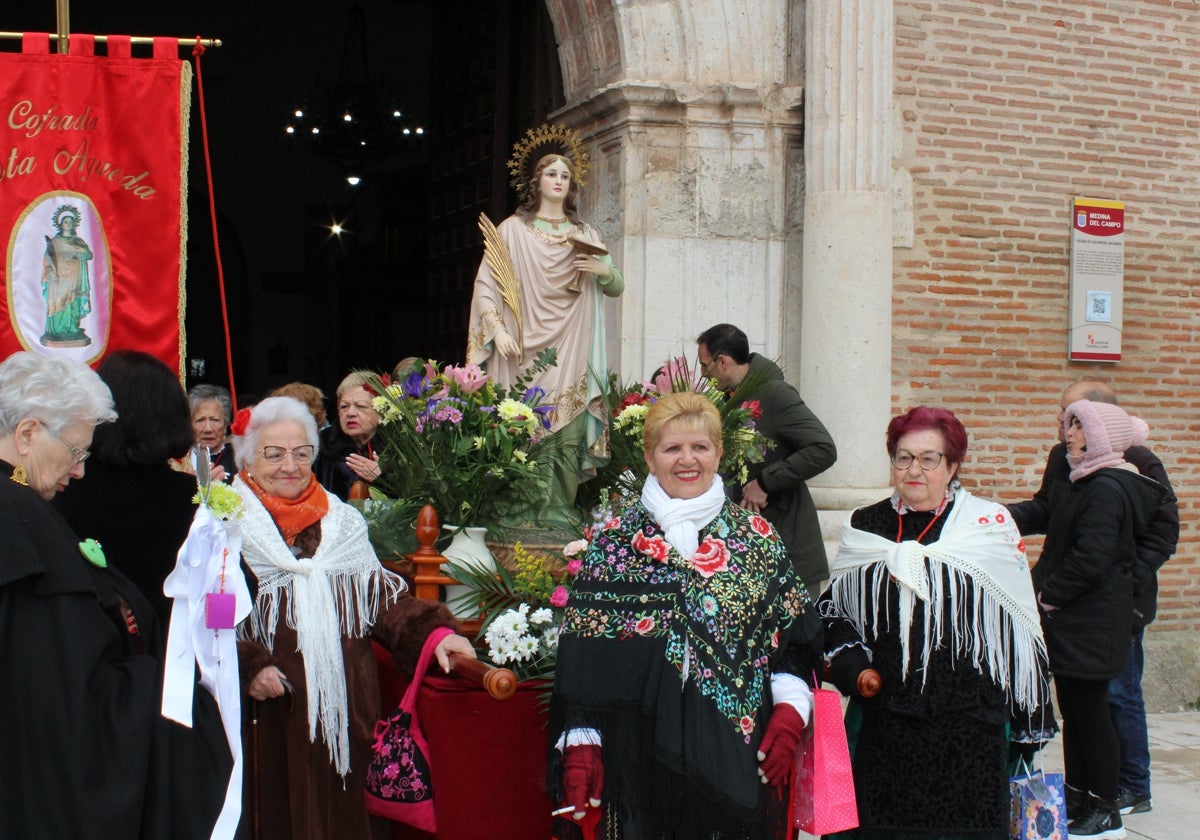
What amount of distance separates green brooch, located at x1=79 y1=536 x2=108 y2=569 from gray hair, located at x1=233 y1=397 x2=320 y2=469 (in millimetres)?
1018

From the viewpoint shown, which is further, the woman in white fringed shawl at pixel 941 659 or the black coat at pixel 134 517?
the woman in white fringed shawl at pixel 941 659

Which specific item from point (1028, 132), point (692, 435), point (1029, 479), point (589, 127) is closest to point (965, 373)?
point (1029, 479)

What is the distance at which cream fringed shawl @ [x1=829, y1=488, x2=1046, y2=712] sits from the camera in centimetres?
392

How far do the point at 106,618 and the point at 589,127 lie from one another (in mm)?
5742

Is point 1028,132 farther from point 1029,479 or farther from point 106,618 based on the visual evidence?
point 106,618

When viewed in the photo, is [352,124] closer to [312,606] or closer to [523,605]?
[523,605]

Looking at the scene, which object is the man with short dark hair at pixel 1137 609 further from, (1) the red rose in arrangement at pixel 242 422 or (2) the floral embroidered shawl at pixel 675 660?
(1) the red rose in arrangement at pixel 242 422

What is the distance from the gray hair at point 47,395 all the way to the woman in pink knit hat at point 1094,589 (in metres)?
3.96

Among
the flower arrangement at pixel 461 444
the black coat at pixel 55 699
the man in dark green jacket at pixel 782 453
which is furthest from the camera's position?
the man in dark green jacket at pixel 782 453

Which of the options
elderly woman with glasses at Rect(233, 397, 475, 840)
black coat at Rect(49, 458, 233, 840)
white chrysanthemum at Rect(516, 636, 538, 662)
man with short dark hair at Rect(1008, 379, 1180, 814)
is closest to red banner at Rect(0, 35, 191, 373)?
elderly woman with glasses at Rect(233, 397, 475, 840)

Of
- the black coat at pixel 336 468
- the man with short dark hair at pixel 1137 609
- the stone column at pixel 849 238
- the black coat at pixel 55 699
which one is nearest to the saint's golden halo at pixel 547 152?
the black coat at pixel 336 468

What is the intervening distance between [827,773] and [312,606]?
5.00 ft

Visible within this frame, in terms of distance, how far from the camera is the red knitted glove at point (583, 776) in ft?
11.6

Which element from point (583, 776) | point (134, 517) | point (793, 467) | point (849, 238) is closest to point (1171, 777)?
point (793, 467)
